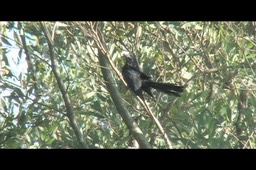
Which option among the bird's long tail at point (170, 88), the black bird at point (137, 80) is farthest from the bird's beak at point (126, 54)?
the bird's long tail at point (170, 88)

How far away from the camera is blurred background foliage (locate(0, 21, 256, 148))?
10.6ft

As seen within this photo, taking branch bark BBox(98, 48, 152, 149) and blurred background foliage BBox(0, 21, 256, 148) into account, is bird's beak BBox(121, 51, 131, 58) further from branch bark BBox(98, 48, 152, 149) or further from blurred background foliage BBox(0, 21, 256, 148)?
branch bark BBox(98, 48, 152, 149)

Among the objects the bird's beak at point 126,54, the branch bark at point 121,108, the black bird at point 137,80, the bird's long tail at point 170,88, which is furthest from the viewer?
the bird's beak at point 126,54

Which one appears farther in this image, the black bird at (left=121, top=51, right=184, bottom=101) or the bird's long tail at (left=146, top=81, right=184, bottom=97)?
the black bird at (left=121, top=51, right=184, bottom=101)

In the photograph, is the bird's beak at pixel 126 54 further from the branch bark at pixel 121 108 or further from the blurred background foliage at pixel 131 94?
the branch bark at pixel 121 108

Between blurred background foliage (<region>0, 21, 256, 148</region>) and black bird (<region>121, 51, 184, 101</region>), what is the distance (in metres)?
0.08

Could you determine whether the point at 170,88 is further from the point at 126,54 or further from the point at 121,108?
the point at 121,108

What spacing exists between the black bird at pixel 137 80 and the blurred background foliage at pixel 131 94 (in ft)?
0.27

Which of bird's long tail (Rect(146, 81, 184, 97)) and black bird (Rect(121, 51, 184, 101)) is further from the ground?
black bird (Rect(121, 51, 184, 101))

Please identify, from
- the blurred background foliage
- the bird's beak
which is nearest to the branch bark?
the blurred background foliage

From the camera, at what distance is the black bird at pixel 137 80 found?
11.9 ft
